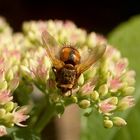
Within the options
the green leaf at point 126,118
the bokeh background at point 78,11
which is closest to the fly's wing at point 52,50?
the green leaf at point 126,118

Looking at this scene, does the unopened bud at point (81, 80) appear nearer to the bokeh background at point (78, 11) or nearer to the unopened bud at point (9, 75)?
the unopened bud at point (9, 75)

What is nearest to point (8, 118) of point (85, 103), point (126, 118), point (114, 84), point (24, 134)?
point (24, 134)

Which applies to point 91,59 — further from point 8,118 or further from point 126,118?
point 126,118

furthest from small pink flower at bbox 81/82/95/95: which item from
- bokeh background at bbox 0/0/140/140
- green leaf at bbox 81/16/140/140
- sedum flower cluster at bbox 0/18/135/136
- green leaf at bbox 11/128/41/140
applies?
bokeh background at bbox 0/0/140/140

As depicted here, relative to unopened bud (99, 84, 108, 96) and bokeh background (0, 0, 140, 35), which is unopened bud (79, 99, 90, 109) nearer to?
unopened bud (99, 84, 108, 96)

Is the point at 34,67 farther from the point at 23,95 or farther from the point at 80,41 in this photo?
the point at 80,41
